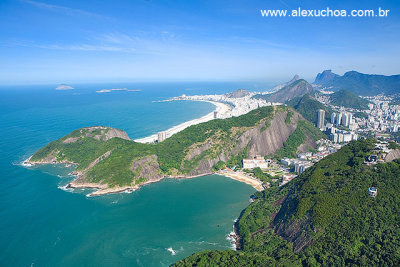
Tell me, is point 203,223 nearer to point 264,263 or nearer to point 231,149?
point 264,263

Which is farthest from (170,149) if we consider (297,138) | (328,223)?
(328,223)

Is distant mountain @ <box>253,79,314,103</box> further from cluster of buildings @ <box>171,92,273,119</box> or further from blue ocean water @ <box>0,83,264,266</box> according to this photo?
blue ocean water @ <box>0,83,264,266</box>

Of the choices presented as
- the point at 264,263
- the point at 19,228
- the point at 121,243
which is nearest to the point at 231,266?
the point at 264,263

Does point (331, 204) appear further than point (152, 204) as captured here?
No

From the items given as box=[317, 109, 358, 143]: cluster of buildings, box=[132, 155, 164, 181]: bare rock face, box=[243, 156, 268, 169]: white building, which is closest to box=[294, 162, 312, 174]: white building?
box=[243, 156, 268, 169]: white building

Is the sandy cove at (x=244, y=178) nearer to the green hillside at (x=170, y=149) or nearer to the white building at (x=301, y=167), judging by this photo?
the green hillside at (x=170, y=149)

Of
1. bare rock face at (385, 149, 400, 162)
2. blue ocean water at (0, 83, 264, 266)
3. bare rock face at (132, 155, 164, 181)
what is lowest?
blue ocean water at (0, 83, 264, 266)

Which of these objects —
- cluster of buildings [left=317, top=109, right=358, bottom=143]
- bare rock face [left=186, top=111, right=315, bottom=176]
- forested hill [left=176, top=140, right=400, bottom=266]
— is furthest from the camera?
cluster of buildings [left=317, top=109, right=358, bottom=143]
